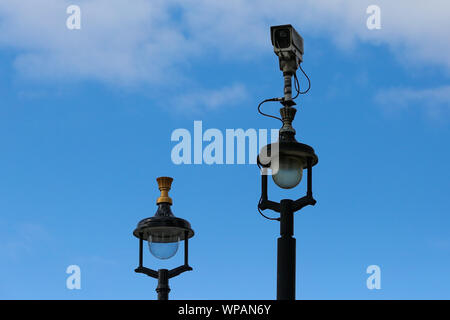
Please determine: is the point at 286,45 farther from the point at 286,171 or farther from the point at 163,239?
the point at 163,239

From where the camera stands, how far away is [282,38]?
1670 centimetres

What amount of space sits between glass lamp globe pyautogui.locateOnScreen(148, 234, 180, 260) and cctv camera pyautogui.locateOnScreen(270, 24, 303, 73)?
170 inches

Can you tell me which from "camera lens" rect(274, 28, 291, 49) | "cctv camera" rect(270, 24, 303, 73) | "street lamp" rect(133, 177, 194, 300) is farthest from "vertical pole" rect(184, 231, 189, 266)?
"camera lens" rect(274, 28, 291, 49)

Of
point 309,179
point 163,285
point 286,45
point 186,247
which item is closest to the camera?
point 309,179

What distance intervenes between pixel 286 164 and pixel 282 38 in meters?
1.70

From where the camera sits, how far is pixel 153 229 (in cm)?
1991

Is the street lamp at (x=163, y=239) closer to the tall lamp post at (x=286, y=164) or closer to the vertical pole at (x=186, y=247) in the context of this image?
the vertical pole at (x=186, y=247)

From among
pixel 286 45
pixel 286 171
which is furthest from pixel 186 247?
pixel 286 45

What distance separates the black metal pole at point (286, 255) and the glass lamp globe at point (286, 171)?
27cm

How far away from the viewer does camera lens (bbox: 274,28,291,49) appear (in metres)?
16.7

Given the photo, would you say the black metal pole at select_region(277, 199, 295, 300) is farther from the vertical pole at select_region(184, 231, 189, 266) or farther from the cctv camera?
the vertical pole at select_region(184, 231, 189, 266)

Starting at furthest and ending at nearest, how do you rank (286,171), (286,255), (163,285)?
(163,285) < (286,171) < (286,255)

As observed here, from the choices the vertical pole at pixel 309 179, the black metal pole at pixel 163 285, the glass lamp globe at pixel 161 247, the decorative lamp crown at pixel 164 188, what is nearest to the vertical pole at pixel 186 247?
the glass lamp globe at pixel 161 247
